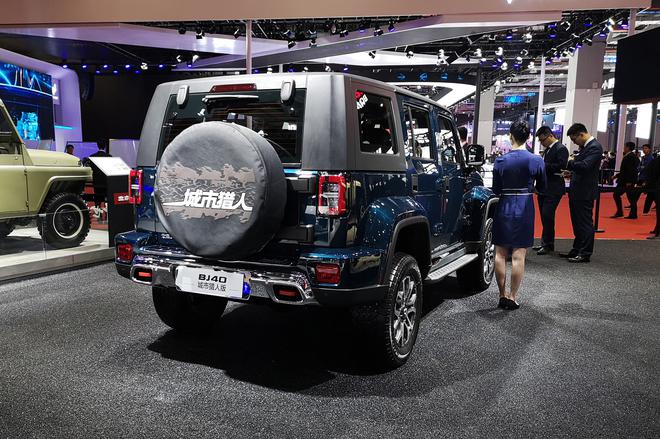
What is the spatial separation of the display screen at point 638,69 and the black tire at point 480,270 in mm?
5474

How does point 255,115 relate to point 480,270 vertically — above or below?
above

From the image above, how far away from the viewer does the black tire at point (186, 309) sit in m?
3.55

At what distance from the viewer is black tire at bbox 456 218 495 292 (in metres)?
4.99

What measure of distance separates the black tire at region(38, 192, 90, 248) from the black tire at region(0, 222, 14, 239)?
0.35 meters

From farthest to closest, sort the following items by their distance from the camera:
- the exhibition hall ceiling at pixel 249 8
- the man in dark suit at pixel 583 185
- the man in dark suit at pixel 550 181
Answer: the exhibition hall ceiling at pixel 249 8 → the man in dark suit at pixel 550 181 → the man in dark suit at pixel 583 185

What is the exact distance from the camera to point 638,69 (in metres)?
8.72

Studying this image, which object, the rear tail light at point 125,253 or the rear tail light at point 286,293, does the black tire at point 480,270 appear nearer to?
the rear tail light at point 286,293

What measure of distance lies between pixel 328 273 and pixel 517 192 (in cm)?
246

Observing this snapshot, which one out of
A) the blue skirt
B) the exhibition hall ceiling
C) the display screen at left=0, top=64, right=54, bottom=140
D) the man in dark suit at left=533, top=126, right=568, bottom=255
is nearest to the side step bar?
the blue skirt

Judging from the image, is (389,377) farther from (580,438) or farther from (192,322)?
(192,322)

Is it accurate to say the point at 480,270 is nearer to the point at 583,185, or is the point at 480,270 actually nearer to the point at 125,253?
the point at 583,185

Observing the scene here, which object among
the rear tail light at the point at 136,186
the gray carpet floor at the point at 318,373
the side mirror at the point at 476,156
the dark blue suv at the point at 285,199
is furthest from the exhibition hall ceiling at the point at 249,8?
the rear tail light at the point at 136,186

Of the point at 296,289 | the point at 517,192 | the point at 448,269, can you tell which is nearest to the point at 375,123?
the point at 296,289

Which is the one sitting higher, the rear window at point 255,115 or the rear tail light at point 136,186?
the rear window at point 255,115
